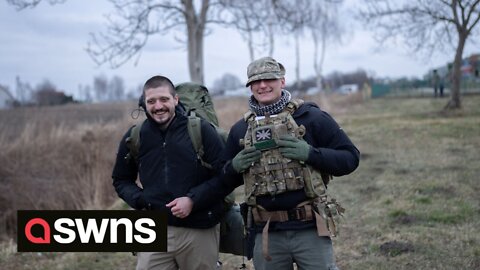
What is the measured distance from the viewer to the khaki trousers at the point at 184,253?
10.3 feet

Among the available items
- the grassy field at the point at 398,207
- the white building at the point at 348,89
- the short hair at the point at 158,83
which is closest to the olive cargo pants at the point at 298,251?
the short hair at the point at 158,83

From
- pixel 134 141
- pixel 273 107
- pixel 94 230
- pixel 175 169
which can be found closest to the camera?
pixel 273 107

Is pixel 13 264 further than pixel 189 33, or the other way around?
pixel 189 33

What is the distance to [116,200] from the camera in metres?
8.73

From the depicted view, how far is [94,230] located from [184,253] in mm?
748

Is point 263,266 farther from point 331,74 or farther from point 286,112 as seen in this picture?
point 331,74

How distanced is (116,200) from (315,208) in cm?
655

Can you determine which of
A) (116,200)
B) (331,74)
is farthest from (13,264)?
(331,74)

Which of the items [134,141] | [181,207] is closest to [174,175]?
[181,207]

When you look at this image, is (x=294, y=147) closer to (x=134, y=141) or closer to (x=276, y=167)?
(x=276, y=167)

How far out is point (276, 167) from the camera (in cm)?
283

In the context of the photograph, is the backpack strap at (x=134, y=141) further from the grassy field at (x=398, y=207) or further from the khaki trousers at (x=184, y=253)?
the grassy field at (x=398, y=207)

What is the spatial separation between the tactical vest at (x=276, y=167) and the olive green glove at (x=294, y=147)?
0.15ft

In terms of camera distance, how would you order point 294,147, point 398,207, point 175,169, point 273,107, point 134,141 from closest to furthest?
point 294,147 → point 273,107 → point 175,169 → point 134,141 → point 398,207
